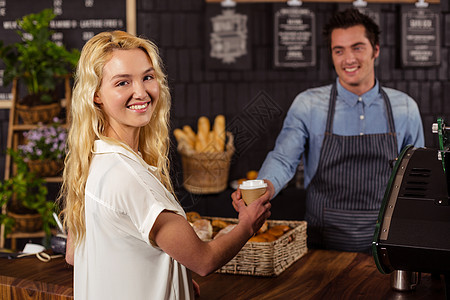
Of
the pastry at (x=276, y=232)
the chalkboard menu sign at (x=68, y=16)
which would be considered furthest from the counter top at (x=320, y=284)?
the chalkboard menu sign at (x=68, y=16)

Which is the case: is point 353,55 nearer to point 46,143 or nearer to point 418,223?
point 418,223

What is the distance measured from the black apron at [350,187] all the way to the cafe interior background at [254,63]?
1.52 m

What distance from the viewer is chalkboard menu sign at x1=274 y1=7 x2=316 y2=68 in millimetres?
4430

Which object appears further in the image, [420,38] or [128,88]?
[420,38]

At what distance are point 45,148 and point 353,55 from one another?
2318 mm

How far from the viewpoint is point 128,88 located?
1496mm

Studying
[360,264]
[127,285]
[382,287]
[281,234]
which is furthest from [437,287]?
[127,285]

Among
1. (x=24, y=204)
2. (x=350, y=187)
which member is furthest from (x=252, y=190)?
(x=24, y=204)

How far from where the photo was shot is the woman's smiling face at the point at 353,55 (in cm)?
284

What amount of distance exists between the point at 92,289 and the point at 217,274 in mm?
655

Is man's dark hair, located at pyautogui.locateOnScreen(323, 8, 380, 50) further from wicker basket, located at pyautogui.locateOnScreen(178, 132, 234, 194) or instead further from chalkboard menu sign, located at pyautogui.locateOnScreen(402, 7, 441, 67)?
chalkboard menu sign, located at pyautogui.locateOnScreen(402, 7, 441, 67)

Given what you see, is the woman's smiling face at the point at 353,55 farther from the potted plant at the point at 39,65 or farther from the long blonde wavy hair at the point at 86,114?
the potted plant at the point at 39,65

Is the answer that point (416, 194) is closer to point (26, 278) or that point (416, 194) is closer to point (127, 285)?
→ point (127, 285)

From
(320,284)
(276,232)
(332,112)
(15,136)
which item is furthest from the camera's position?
(15,136)
